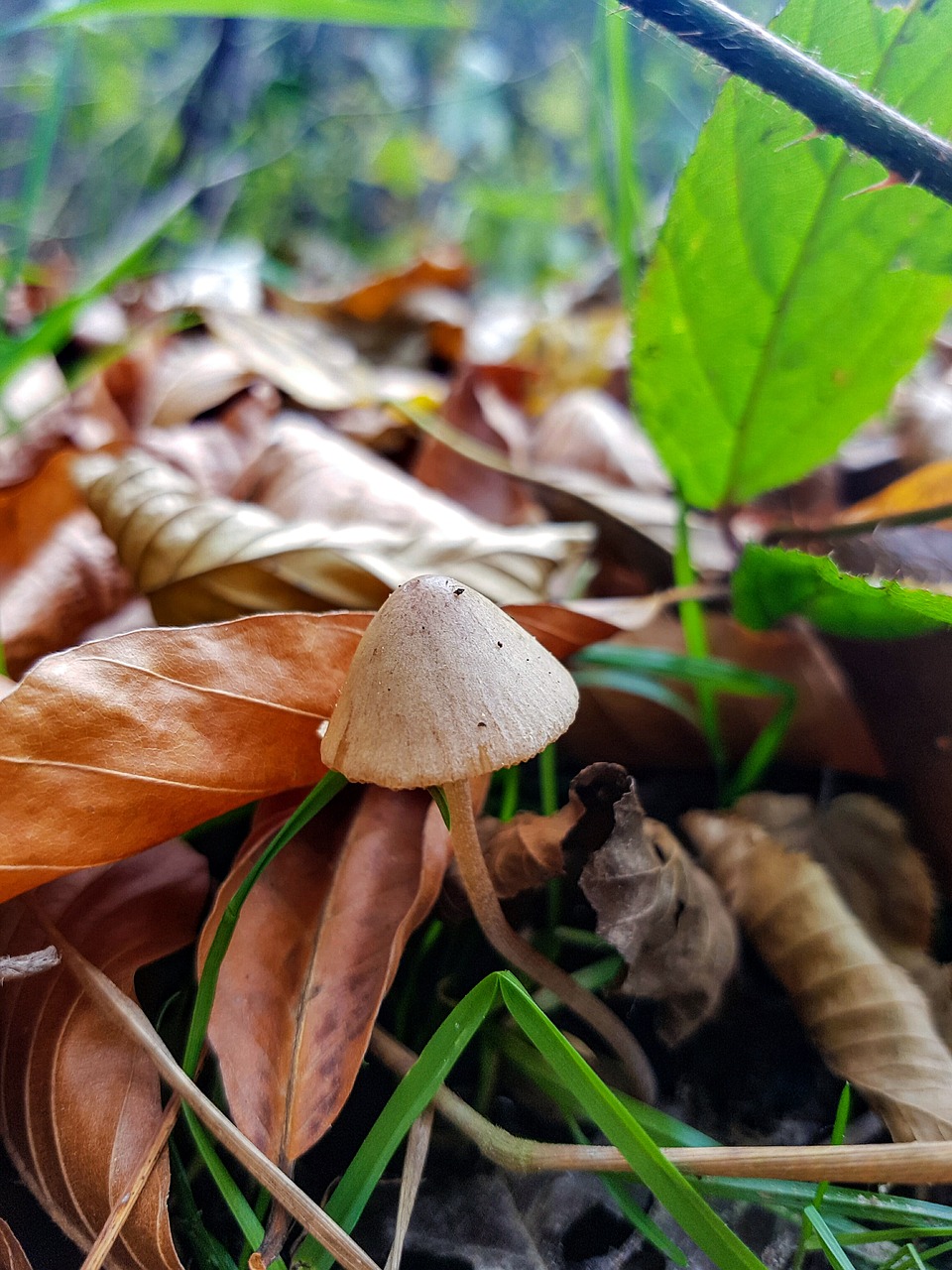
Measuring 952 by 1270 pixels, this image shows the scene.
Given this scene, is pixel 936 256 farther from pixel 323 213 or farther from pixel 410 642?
pixel 323 213

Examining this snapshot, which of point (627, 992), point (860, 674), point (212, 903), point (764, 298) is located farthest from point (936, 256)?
point (212, 903)

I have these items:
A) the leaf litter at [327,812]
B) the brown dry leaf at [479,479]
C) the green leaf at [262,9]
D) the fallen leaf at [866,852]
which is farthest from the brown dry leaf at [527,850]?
the green leaf at [262,9]

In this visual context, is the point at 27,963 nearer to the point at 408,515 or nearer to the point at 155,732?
the point at 155,732

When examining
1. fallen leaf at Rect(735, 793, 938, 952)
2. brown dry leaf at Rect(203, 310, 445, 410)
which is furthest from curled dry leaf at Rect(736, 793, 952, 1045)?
brown dry leaf at Rect(203, 310, 445, 410)

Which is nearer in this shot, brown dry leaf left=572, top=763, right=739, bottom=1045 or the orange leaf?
brown dry leaf left=572, top=763, right=739, bottom=1045

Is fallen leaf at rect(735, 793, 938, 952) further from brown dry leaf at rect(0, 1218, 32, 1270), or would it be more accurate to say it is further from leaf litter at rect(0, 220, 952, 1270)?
brown dry leaf at rect(0, 1218, 32, 1270)

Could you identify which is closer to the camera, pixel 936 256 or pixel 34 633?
pixel 936 256
